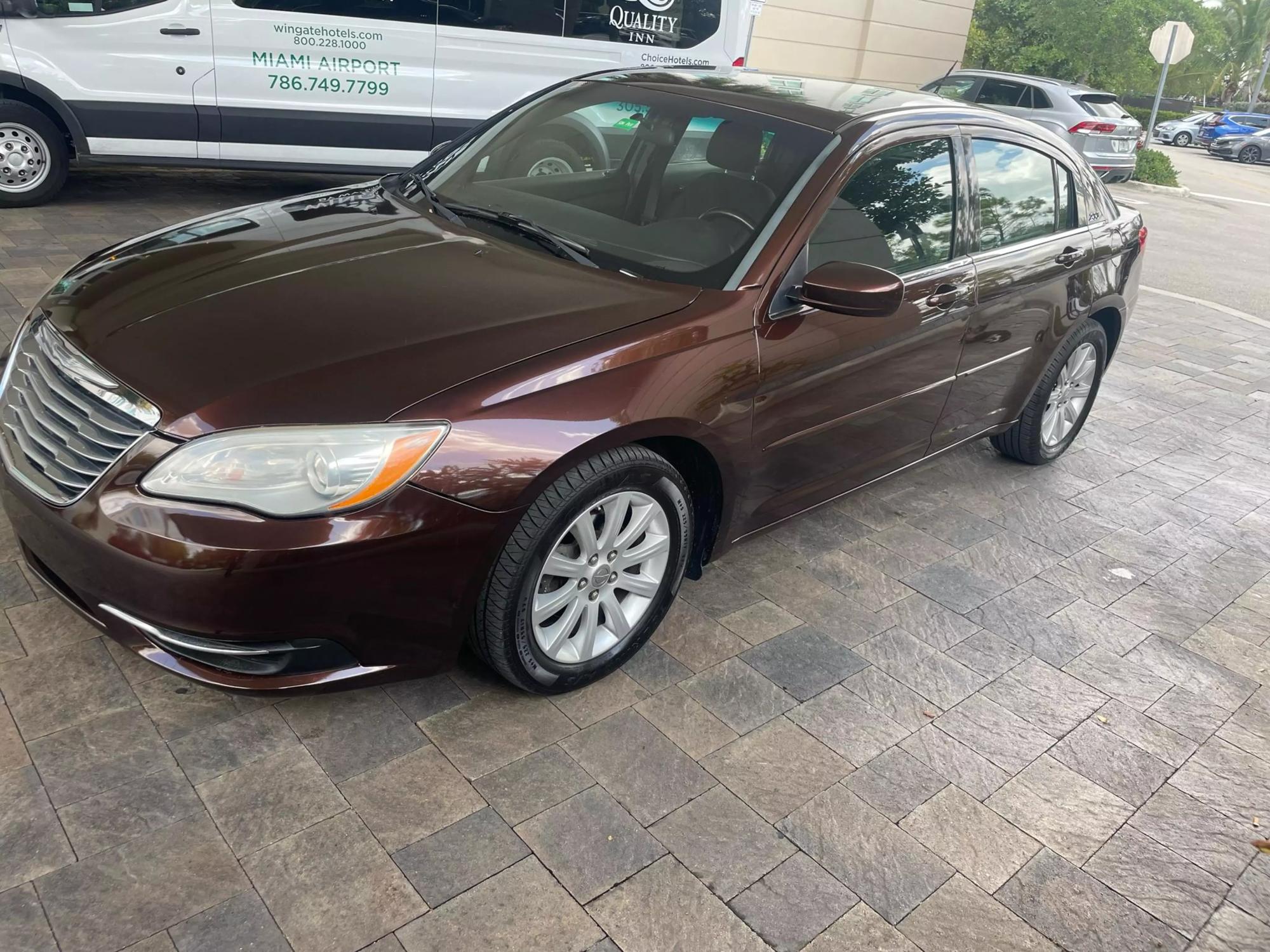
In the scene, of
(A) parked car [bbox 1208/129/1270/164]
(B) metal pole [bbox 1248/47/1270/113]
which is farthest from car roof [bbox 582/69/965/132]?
(B) metal pole [bbox 1248/47/1270/113]

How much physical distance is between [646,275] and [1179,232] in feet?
43.3

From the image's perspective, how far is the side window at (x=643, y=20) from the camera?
859 centimetres

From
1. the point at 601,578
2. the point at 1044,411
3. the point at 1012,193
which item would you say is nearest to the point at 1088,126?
the point at 1044,411

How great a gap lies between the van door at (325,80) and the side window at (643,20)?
3.53 ft

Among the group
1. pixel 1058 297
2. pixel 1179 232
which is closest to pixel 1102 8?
pixel 1179 232

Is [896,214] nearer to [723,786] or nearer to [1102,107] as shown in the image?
[723,786]

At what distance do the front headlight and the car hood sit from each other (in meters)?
0.04

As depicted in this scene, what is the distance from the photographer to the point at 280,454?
236cm

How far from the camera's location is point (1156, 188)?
60.9 feet

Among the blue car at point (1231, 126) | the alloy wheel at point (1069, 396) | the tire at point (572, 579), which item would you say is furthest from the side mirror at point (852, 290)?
the blue car at point (1231, 126)

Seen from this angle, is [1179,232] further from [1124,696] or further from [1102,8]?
[1102,8]

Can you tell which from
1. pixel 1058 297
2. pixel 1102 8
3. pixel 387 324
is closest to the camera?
pixel 387 324

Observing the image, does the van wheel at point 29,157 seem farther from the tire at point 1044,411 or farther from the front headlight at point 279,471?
the tire at point 1044,411

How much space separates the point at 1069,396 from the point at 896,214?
199cm
